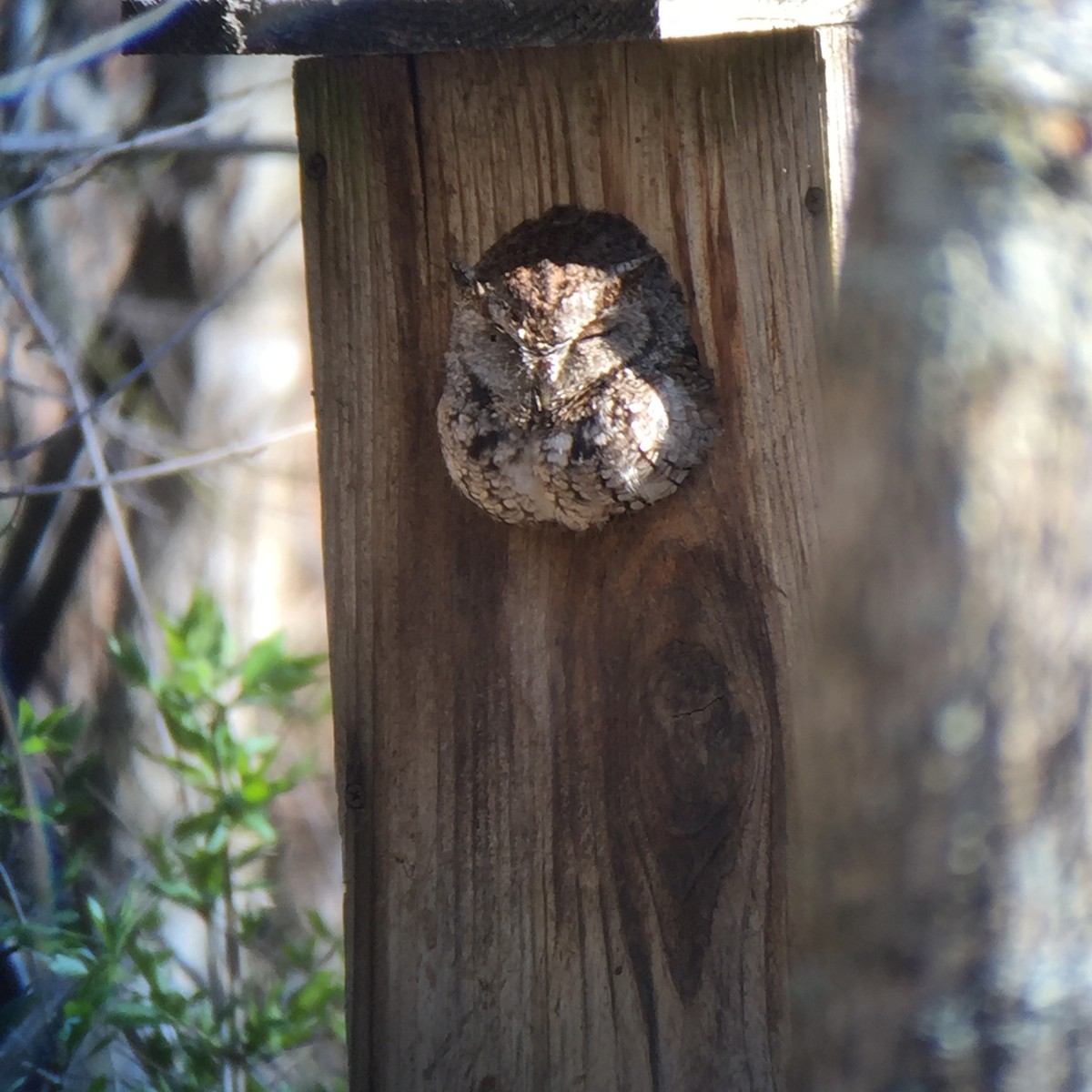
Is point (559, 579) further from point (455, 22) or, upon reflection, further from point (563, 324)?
point (455, 22)

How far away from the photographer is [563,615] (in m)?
1.74

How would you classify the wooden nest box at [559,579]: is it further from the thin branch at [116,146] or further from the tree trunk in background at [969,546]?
the thin branch at [116,146]

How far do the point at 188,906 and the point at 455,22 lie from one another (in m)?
2.18

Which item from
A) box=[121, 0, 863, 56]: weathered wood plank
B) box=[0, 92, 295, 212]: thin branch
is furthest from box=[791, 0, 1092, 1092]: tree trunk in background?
box=[0, 92, 295, 212]: thin branch

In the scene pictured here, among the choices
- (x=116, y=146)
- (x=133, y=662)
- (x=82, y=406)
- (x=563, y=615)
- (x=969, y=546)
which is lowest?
(x=133, y=662)

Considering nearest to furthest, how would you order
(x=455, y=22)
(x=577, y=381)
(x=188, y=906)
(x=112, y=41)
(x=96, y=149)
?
1. (x=455, y=22)
2. (x=577, y=381)
3. (x=112, y=41)
4. (x=188, y=906)
5. (x=96, y=149)

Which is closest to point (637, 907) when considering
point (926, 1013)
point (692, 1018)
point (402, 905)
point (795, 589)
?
point (692, 1018)

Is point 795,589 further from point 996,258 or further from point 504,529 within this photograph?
point 996,258

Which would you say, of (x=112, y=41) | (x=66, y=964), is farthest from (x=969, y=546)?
(x=66, y=964)

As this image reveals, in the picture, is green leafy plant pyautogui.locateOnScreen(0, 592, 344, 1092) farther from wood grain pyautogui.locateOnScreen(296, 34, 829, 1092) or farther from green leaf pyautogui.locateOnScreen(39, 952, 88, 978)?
wood grain pyautogui.locateOnScreen(296, 34, 829, 1092)

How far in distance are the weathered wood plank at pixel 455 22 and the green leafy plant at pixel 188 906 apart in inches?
58.4

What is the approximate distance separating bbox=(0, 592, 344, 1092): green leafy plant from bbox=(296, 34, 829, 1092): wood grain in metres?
0.97

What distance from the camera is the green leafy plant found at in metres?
2.70

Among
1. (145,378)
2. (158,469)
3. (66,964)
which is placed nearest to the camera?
(66,964)
